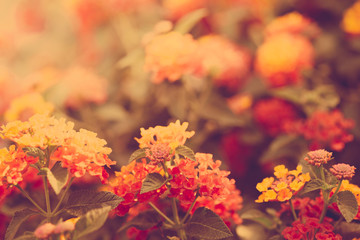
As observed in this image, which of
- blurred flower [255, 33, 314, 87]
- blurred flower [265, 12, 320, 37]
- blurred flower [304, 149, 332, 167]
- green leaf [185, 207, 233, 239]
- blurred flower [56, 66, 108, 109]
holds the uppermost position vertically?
blurred flower [265, 12, 320, 37]

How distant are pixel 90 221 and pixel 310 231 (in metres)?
0.25

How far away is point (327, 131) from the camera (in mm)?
650

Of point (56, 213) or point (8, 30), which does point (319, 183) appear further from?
point (8, 30)

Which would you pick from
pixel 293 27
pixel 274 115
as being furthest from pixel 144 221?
pixel 293 27

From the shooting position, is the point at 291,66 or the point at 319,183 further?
the point at 291,66

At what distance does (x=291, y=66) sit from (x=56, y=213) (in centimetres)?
65

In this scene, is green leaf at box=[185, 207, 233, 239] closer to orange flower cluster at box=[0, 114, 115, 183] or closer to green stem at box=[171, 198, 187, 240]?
green stem at box=[171, 198, 187, 240]

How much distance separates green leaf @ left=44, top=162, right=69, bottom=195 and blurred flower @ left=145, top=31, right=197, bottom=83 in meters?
0.30

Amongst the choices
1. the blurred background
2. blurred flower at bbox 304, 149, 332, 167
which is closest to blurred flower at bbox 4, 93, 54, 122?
the blurred background

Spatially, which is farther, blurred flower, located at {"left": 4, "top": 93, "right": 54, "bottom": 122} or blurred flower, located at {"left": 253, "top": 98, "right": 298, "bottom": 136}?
blurred flower, located at {"left": 253, "top": 98, "right": 298, "bottom": 136}

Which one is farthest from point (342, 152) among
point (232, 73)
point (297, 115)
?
point (232, 73)

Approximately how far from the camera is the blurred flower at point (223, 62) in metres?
0.82

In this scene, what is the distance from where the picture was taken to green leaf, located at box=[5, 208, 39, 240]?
0.44 meters

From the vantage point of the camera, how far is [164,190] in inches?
18.0
